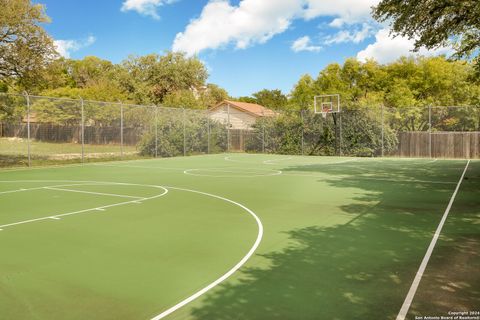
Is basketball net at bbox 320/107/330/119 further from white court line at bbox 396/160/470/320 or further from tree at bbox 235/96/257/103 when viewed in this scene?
tree at bbox 235/96/257/103

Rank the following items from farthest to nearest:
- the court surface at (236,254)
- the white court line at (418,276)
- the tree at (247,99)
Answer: the tree at (247,99) < the court surface at (236,254) < the white court line at (418,276)

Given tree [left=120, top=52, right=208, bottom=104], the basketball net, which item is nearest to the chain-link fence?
the basketball net

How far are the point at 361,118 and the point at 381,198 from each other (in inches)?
638

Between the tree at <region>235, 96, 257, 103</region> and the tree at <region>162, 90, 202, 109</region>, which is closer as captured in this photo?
the tree at <region>162, 90, 202, 109</region>

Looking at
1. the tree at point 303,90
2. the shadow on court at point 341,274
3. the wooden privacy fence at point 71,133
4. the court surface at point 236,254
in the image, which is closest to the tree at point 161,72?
the tree at point 303,90

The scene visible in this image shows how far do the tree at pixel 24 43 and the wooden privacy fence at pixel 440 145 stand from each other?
19439 millimetres

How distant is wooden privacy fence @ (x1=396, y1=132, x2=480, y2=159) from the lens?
22.2m

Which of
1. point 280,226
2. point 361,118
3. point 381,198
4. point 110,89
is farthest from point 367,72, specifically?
point 280,226

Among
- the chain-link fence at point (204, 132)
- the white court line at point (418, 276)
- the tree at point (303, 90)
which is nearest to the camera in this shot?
the white court line at point (418, 276)

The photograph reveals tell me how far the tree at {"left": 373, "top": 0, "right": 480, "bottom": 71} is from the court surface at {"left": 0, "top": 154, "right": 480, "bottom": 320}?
5498 mm

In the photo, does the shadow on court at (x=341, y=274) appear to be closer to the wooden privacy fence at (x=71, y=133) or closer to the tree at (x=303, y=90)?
the wooden privacy fence at (x=71, y=133)

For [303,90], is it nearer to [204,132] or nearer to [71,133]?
[204,132]

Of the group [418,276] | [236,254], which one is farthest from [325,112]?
[418,276]

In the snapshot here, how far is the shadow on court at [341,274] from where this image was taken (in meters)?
3.44
